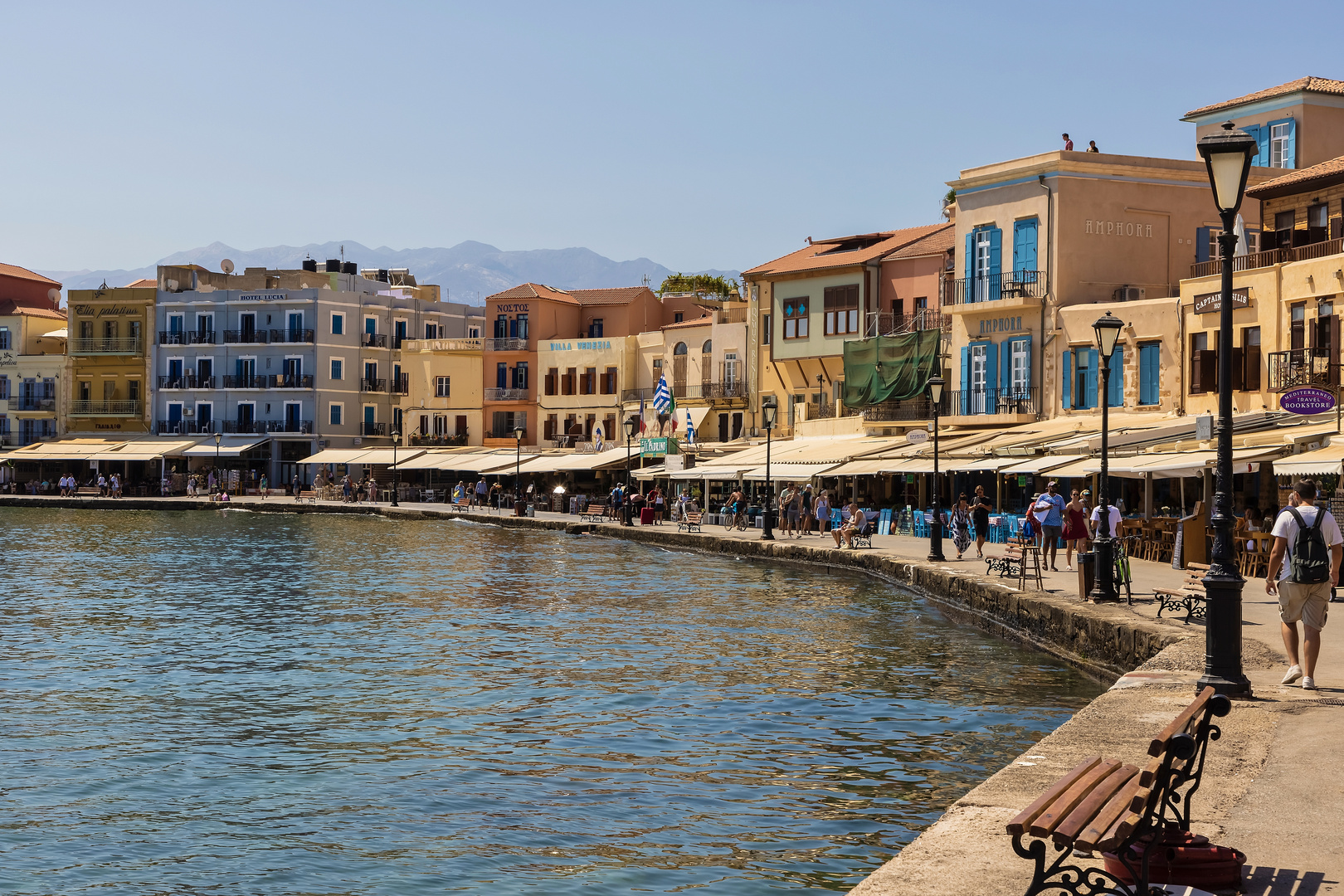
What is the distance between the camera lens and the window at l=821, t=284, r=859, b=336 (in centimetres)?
5128

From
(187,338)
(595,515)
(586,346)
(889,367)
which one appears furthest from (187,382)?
(889,367)

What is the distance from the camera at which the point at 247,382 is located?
76.6 meters

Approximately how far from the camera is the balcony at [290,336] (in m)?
75.9

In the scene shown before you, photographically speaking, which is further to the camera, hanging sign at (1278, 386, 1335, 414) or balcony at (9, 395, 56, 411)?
balcony at (9, 395, 56, 411)

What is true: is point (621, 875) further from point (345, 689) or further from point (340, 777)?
point (345, 689)

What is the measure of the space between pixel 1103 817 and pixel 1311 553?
18.9 feet

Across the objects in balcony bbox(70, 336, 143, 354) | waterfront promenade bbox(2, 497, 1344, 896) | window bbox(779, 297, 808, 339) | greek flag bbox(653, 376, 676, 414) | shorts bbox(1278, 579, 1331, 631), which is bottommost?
waterfront promenade bbox(2, 497, 1344, 896)

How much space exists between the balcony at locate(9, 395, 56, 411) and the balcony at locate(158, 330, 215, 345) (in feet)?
23.3

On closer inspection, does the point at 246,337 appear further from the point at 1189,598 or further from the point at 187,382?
the point at 1189,598

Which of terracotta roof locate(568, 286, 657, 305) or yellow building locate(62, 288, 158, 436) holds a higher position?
terracotta roof locate(568, 286, 657, 305)

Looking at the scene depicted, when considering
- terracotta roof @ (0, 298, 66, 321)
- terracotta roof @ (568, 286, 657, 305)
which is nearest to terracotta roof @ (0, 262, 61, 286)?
terracotta roof @ (0, 298, 66, 321)

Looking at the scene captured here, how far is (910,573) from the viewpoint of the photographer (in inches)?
1040

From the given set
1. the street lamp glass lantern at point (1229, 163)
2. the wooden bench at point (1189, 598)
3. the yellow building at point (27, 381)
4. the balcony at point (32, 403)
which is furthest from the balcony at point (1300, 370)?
the balcony at point (32, 403)

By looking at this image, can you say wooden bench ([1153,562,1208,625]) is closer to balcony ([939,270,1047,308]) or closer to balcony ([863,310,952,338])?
balcony ([939,270,1047,308])
